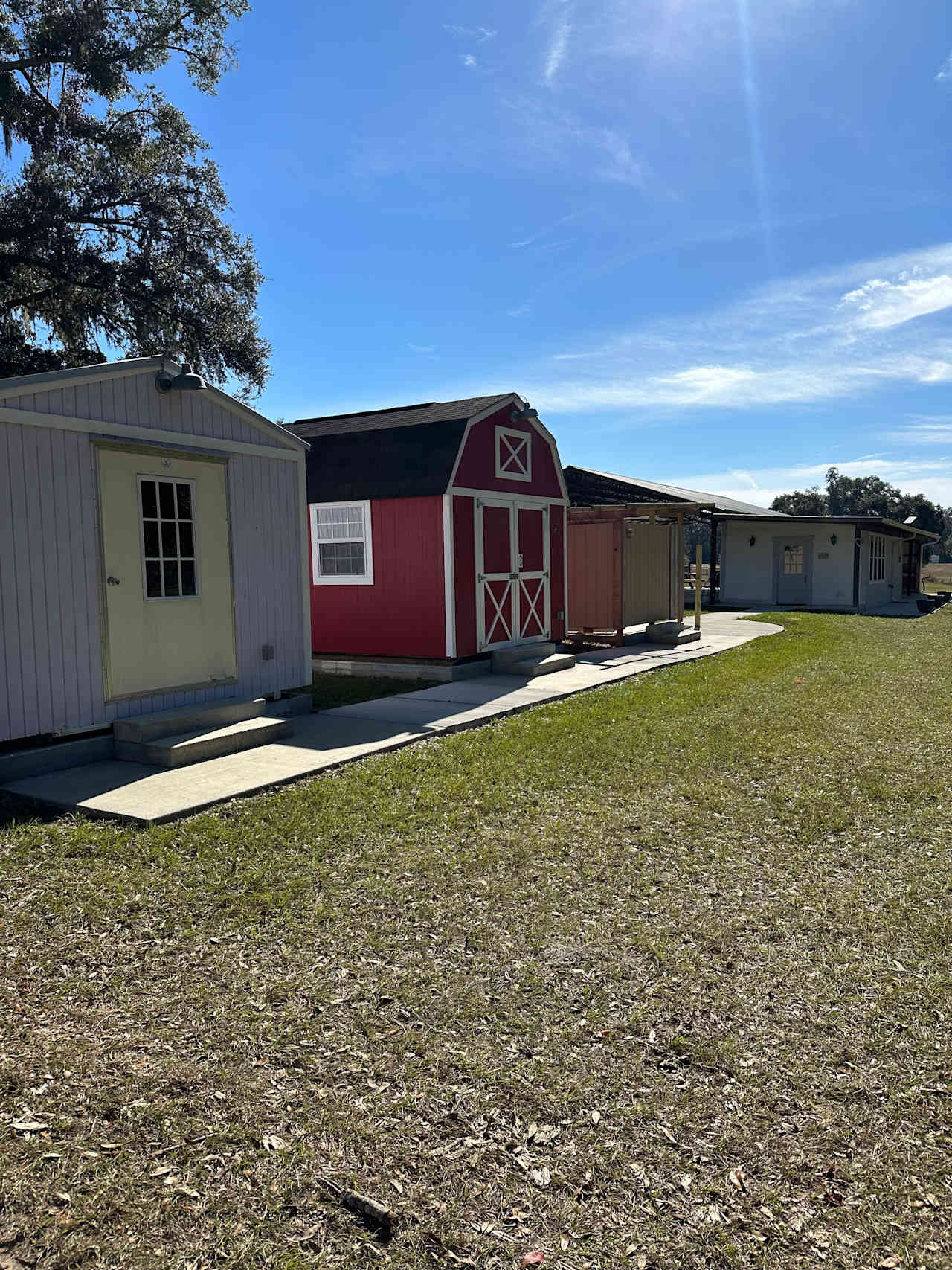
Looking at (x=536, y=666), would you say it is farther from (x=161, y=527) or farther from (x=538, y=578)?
(x=161, y=527)

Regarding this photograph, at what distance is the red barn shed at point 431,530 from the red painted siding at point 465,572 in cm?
2

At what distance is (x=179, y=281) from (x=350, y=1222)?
19.8 m

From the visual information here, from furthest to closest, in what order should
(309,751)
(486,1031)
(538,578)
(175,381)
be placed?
(538,578), (175,381), (309,751), (486,1031)

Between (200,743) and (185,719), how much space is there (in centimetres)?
49

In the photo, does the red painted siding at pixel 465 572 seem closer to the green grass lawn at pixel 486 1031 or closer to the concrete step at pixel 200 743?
the concrete step at pixel 200 743

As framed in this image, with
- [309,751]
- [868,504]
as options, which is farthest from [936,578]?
[309,751]

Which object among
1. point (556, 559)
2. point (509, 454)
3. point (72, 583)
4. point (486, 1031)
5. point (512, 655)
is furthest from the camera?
point (556, 559)

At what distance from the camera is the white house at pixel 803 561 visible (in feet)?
77.6

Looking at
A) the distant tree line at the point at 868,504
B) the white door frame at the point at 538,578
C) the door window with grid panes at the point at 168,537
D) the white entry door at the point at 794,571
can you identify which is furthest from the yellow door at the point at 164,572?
the distant tree line at the point at 868,504

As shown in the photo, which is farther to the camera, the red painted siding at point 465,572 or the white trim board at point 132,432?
the red painted siding at point 465,572

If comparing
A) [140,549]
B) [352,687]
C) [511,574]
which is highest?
[140,549]

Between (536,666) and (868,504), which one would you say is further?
(868,504)

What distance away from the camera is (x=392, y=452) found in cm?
1152

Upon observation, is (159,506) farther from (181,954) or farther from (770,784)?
(770,784)
